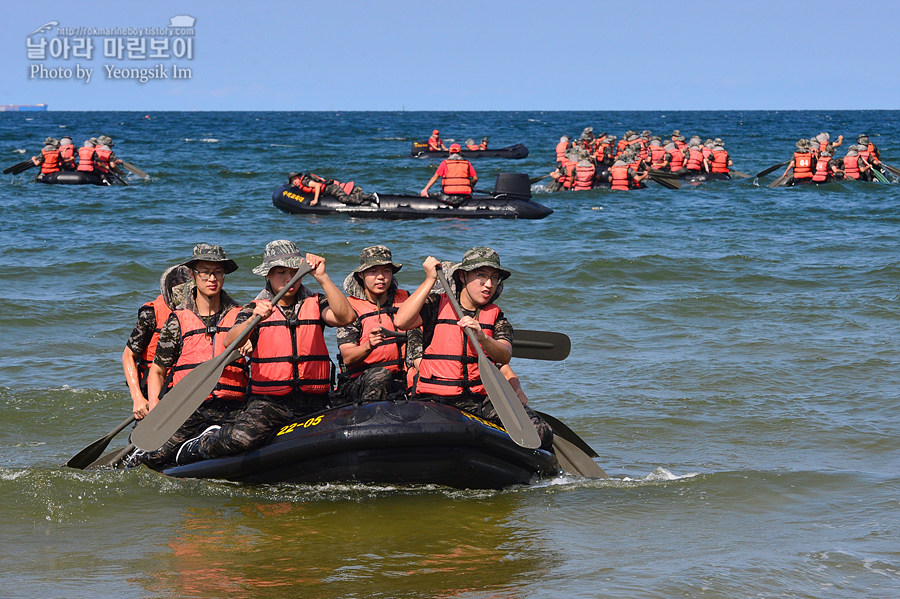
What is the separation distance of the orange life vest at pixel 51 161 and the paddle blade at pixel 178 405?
72.1ft

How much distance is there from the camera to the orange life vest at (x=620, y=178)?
2452 centimetres

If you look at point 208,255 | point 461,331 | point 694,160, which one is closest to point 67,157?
point 694,160

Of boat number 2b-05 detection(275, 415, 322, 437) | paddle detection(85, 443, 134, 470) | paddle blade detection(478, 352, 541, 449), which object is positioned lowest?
paddle detection(85, 443, 134, 470)

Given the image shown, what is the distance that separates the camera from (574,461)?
643 centimetres

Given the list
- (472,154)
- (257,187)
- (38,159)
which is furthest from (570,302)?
(472,154)

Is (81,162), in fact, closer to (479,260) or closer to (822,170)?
(822,170)

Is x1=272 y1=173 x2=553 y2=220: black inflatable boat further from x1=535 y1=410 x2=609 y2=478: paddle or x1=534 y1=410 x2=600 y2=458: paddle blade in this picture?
x1=535 y1=410 x2=609 y2=478: paddle

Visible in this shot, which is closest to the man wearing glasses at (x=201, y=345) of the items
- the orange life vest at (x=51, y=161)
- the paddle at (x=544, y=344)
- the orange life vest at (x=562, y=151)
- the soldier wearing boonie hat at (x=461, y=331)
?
the soldier wearing boonie hat at (x=461, y=331)

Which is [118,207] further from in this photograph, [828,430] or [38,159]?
[828,430]

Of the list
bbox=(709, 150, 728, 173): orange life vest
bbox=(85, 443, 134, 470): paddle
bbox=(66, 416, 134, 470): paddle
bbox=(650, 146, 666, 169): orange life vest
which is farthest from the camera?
bbox=(709, 150, 728, 173): orange life vest

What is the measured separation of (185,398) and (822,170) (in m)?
22.3

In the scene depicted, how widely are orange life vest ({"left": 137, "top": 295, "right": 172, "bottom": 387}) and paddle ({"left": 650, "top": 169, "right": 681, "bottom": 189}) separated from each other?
20497 mm

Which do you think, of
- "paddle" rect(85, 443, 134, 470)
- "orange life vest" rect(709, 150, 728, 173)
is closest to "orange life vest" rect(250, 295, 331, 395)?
"paddle" rect(85, 443, 134, 470)

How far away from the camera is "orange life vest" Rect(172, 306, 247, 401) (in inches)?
232
